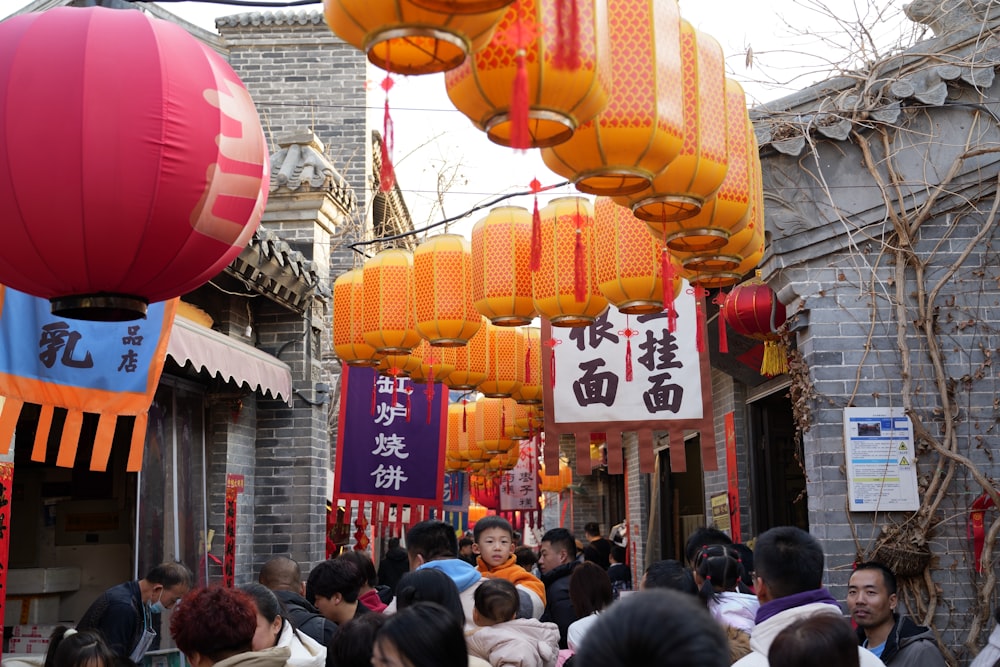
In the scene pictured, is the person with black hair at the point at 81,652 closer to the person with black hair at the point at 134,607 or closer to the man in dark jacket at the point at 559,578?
the person with black hair at the point at 134,607

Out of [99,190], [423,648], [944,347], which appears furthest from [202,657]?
[944,347]

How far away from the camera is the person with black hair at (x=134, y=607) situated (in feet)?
18.7

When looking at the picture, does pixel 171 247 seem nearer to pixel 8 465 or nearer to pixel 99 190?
pixel 99 190

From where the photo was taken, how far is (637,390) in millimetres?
8352

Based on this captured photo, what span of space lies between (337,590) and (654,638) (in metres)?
3.60

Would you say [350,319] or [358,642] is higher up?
[350,319]

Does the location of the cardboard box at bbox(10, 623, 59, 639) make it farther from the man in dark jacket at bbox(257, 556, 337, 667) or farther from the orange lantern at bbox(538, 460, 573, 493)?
the orange lantern at bbox(538, 460, 573, 493)

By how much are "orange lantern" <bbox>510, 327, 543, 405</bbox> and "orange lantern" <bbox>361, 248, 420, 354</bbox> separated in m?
1.89

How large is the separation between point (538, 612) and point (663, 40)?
356cm

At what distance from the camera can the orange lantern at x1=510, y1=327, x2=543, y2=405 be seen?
32.1ft


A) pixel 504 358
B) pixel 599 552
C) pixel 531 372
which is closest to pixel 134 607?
pixel 504 358

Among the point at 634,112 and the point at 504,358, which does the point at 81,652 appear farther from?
the point at 504,358

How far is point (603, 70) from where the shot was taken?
3391 mm

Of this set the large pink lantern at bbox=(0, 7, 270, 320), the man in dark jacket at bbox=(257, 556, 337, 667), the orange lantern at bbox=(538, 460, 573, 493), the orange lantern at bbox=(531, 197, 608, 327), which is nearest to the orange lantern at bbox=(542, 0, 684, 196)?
the large pink lantern at bbox=(0, 7, 270, 320)
